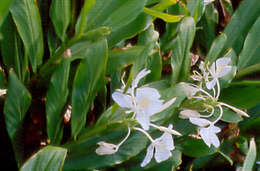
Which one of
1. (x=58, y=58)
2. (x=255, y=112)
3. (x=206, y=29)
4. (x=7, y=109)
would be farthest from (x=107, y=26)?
(x=255, y=112)

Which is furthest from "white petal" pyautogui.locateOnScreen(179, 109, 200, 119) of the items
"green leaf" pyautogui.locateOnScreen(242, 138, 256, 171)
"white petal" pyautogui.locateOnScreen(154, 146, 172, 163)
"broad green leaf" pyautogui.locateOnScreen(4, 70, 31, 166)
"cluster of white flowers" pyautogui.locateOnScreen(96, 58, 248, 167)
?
"broad green leaf" pyautogui.locateOnScreen(4, 70, 31, 166)

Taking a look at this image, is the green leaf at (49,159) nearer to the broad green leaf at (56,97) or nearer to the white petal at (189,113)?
the broad green leaf at (56,97)

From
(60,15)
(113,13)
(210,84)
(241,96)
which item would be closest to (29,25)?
(60,15)

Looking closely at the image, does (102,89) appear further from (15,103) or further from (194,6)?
(194,6)

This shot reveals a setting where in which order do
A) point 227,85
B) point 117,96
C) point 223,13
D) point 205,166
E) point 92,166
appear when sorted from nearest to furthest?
point 117,96, point 92,166, point 227,85, point 205,166, point 223,13

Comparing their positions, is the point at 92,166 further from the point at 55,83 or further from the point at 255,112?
the point at 255,112

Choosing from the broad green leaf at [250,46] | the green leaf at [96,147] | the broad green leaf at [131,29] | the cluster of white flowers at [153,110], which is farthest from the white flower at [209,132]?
the broad green leaf at [250,46]

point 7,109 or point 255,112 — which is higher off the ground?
point 7,109
